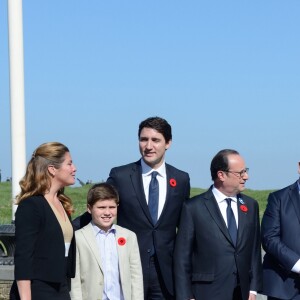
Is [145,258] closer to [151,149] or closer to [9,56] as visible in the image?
[151,149]

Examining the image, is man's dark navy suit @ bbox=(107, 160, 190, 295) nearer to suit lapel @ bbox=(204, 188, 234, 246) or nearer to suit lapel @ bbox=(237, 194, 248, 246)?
suit lapel @ bbox=(204, 188, 234, 246)

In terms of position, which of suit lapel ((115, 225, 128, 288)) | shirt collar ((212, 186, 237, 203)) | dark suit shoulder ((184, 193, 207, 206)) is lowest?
suit lapel ((115, 225, 128, 288))

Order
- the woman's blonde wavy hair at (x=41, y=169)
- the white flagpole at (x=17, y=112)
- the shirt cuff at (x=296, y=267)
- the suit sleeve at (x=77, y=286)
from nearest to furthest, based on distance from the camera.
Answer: the woman's blonde wavy hair at (x=41, y=169), the suit sleeve at (x=77, y=286), the shirt cuff at (x=296, y=267), the white flagpole at (x=17, y=112)

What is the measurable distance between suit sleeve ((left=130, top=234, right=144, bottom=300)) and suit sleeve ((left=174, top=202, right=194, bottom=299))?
291mm

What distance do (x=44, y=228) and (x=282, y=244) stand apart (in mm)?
2122

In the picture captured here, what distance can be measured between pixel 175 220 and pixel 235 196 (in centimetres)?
52

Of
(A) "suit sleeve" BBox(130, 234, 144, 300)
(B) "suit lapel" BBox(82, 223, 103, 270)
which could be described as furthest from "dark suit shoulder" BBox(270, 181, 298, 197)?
(B) "suit lapel" BBox(82, 223, 103, 270)

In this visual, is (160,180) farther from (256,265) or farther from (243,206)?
(256,265)

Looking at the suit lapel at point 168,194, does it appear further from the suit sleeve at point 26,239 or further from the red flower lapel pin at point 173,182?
the suit sleeve at point 26,239

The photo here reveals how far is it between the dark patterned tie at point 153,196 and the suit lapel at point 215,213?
1.30 ft

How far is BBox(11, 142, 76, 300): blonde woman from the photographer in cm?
568

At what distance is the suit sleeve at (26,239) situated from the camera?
5.67m

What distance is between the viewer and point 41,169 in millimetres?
5930

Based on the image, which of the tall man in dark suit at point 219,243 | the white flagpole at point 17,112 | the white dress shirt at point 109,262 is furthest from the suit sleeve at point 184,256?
the white flagpole at point 17,112
